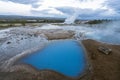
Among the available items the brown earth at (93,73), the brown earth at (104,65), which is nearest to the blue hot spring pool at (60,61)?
the brown earth at (93,73)

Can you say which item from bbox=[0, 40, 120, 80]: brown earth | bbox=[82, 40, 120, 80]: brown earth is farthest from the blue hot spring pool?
bbox=[82, 40, 120, 80]: brown earth

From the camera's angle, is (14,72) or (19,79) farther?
(14,72)

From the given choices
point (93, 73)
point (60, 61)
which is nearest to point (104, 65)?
point (93, 73)

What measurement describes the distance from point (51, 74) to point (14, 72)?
3239 millimetres

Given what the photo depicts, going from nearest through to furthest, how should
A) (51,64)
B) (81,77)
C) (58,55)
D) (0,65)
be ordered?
(81,77), (0,65), (51,64), (58,55)

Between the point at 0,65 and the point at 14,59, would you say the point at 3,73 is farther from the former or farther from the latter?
the point at 14,59

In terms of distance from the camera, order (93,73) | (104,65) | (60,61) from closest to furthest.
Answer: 1. (93,73)
2. (104,65)
3. (60,61)

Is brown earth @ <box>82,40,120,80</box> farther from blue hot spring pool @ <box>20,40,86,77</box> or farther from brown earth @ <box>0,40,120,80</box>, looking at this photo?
blue hot spring pool @ <box>20,40,86,77</box>

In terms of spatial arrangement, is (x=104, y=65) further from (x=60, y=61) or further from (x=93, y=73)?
(x=60, y=61)

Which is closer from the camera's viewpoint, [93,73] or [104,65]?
[93,73]

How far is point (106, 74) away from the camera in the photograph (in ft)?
49.9

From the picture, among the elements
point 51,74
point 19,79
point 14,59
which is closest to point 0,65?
point 14,59

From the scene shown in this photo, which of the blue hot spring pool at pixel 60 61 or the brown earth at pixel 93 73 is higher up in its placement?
the brown earth at pixel 93 73

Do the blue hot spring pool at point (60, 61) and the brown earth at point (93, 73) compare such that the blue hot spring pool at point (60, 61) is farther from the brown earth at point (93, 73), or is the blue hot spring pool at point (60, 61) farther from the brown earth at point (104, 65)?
the brown earth at point (104, 65)
